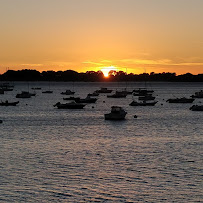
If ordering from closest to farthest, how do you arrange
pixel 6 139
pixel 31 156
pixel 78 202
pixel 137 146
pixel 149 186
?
pixel 78 202, pixel 149 186, pixel 31 156, pixel 137 146, pixel 6 139

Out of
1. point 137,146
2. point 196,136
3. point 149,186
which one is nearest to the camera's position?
point 149,186

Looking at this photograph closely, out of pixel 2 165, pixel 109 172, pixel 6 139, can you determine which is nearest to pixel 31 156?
pixel 2 165

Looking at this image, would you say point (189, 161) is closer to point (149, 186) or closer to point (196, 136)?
point (149, 186)

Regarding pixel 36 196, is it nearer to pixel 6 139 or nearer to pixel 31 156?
pixel 31 156

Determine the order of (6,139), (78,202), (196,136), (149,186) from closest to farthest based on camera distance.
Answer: (78,202) < (149,186) < (6,139) < (196,136)

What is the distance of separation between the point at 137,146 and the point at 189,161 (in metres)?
13.3

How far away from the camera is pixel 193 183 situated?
1724 inches

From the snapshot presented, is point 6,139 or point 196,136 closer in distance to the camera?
point 6,139

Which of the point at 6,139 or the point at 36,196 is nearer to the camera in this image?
the point at 36,196

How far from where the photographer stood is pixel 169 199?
127 ft

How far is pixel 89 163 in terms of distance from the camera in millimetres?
53562

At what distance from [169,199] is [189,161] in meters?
16.7

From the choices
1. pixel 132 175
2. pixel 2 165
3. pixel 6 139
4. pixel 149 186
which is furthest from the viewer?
pixel 6 139

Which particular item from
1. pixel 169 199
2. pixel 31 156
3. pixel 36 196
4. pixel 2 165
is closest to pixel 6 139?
pixel 31 156
